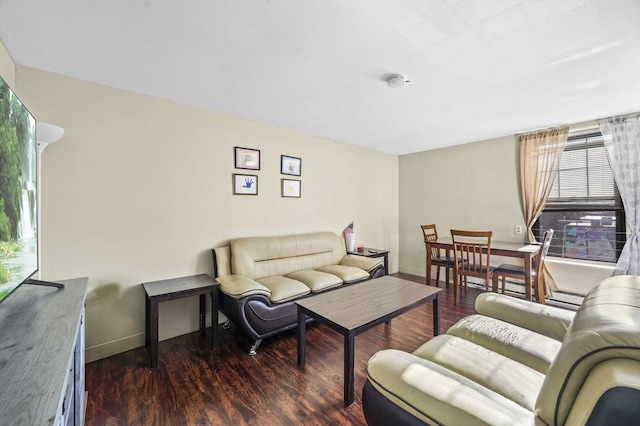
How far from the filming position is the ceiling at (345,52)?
1453 millimetres

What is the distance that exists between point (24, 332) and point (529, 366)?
224 centimetres

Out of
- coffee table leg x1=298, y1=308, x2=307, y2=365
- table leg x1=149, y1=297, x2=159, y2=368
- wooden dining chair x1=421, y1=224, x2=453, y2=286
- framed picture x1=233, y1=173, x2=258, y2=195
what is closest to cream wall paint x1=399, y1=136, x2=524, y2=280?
wooden dining chair x1=421, y1=224, x2=453, y2=286

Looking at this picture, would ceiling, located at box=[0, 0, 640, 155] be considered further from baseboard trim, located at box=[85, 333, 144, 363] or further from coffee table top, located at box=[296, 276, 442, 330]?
baseboard trim, located at box=[85, 333, 144, 363]

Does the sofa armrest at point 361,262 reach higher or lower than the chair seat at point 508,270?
higher

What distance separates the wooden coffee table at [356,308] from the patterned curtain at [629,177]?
8.19 feet

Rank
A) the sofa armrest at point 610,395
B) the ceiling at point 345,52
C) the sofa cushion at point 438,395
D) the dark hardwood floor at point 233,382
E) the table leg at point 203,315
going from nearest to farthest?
the sofa armrest at point 610,395, the sofa cushion at point 438,395, the ceiling at point 345,52, the dark hardwood floor at point 233,382, the table leg at point 203,315

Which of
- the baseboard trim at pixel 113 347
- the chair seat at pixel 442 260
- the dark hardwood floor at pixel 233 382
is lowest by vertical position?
the dark hardwood floor at pixel 233 382

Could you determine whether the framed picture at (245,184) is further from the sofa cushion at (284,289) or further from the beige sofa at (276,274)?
the sofa cushion at (284,289)

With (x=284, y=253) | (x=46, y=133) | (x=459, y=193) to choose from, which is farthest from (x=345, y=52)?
(x=459, y=193)

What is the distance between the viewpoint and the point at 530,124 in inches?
133

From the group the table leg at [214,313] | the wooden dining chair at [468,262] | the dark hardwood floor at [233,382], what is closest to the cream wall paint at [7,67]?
the table leg at [214,313]

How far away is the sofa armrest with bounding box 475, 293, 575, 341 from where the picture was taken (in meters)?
1.52

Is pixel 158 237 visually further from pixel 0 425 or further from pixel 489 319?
pixel 489 319

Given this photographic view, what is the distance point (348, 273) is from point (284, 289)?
91 cm
